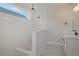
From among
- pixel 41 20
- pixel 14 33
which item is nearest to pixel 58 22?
pixel 41 20

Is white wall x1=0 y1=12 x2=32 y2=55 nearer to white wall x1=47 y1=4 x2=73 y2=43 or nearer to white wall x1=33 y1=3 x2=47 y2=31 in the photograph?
white wall x1=33 y1=3 x2=47 y2=31

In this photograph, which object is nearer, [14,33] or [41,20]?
[14,33]

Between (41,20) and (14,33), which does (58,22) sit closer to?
(41,20)

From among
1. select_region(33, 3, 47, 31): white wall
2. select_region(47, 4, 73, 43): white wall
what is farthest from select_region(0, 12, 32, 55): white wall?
select_region(47, 4, 73, 43): white wall

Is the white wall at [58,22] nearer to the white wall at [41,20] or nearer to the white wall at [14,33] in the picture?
the white wall at [41,20]

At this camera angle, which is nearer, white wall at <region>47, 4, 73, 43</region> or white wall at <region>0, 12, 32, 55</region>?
white wall at <region>0, 12, 32, 55</region>

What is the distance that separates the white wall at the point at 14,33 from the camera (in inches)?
66.6

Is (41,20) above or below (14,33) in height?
above

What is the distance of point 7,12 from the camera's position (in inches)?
61.5

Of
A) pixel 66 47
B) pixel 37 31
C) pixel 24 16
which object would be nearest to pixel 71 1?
pixel 24 16

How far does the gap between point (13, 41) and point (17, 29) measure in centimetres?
20

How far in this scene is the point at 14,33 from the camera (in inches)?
70.7

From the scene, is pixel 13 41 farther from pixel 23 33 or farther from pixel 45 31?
pixel 45 31

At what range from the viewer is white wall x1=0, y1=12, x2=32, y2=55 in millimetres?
1690
